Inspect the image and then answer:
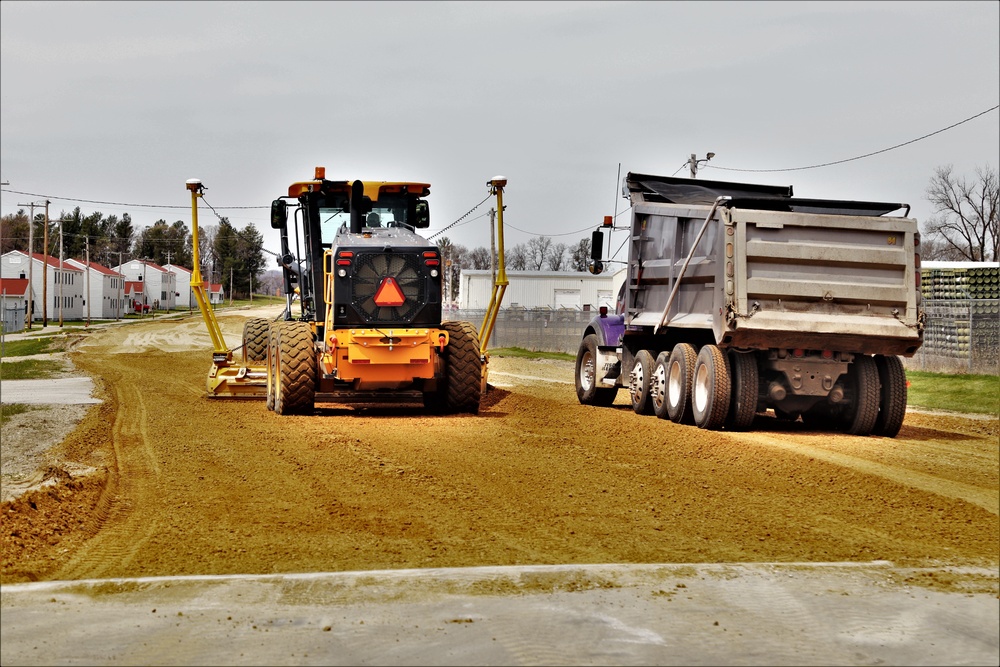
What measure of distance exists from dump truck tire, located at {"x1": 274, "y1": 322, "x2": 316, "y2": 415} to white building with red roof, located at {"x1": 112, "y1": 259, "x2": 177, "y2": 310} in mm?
83689

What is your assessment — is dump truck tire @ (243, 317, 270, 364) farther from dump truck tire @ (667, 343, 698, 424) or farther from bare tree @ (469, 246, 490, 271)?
bare tree @ (469, 246, 490, 271)

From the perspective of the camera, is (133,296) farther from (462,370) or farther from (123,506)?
(123,506)

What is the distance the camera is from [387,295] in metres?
16.1

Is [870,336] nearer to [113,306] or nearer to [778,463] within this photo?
[778,463]

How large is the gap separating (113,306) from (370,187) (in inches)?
3385

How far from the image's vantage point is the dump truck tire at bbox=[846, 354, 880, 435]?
1455 cm

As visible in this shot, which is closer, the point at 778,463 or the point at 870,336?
the point at 778,463

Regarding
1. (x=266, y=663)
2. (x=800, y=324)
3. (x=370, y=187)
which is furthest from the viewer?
(x=370, y=187)

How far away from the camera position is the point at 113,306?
9712cm

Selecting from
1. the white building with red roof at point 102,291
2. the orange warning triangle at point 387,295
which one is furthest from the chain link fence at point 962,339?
the white building with red roof at point 102,291

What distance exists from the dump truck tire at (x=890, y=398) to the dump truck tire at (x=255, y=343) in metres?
12.4

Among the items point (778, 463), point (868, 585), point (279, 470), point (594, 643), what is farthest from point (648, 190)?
point (594, 643)

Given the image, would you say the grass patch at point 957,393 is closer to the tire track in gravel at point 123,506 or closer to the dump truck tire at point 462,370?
the dump truck tire at point 462,370

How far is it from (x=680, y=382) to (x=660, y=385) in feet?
3.73
